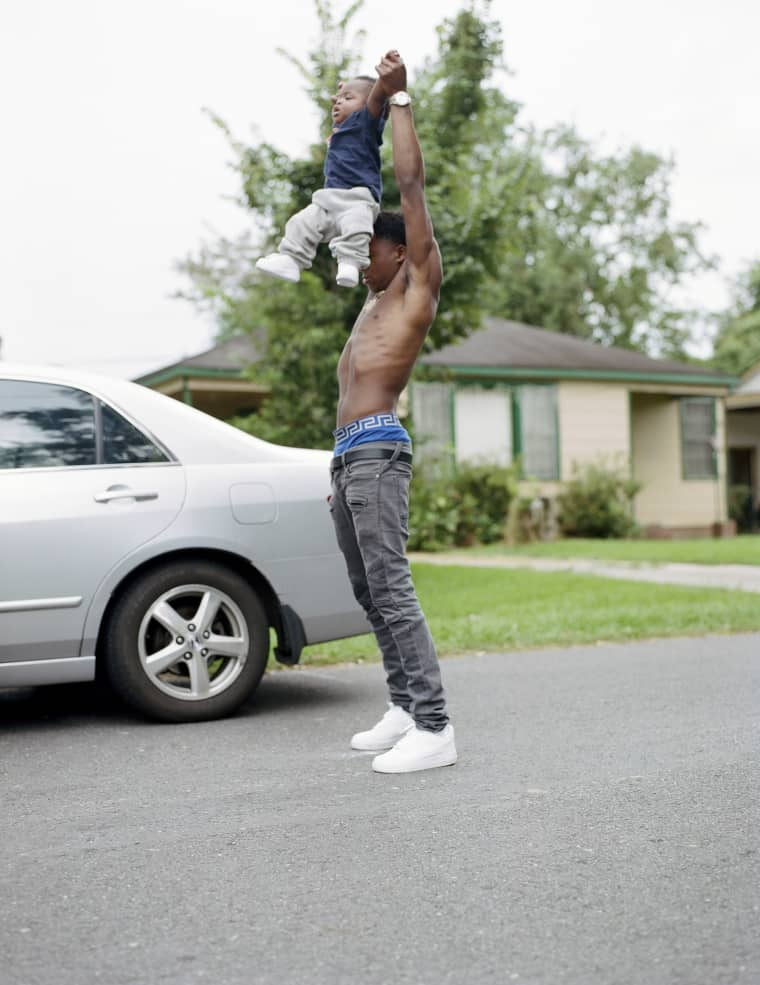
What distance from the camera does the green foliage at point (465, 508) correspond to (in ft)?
58.0

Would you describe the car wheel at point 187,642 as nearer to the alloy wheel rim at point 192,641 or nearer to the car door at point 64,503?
the alloy wheel rim at point 192,641

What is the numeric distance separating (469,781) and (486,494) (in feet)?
51.0

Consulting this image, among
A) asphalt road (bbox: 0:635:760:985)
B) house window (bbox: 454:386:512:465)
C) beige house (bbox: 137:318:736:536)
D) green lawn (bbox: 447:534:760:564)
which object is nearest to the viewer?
asphalt road (bbox: 0:635:760:985)

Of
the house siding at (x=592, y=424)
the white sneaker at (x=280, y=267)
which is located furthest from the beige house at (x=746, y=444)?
the white sneaker at (x=280, y=267)

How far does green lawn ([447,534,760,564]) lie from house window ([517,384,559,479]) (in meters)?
2.67

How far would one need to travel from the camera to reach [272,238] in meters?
11.7

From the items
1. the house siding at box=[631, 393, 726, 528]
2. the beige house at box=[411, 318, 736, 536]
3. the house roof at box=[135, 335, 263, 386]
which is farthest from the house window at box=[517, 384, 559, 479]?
the house roof at box=[135, 335, 263, 386]

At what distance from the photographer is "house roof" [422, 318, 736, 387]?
21328 mm

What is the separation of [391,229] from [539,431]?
17686mm

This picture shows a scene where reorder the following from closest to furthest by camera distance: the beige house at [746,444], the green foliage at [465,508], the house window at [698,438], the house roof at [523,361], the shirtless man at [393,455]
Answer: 1. the shirtless man at [393,455]
2. the green foliage at [465,508]
3. the house roof at [523,361]
4. the house window at [698,438]
5. the beige house at [746,444]

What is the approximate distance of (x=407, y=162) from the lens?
4188mm

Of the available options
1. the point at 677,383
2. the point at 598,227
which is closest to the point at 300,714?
the point at 677,383

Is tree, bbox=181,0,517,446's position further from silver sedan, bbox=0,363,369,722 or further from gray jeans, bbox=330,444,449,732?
gray jeans, bbox=330,444,449,732

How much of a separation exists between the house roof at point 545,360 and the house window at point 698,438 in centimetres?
60
